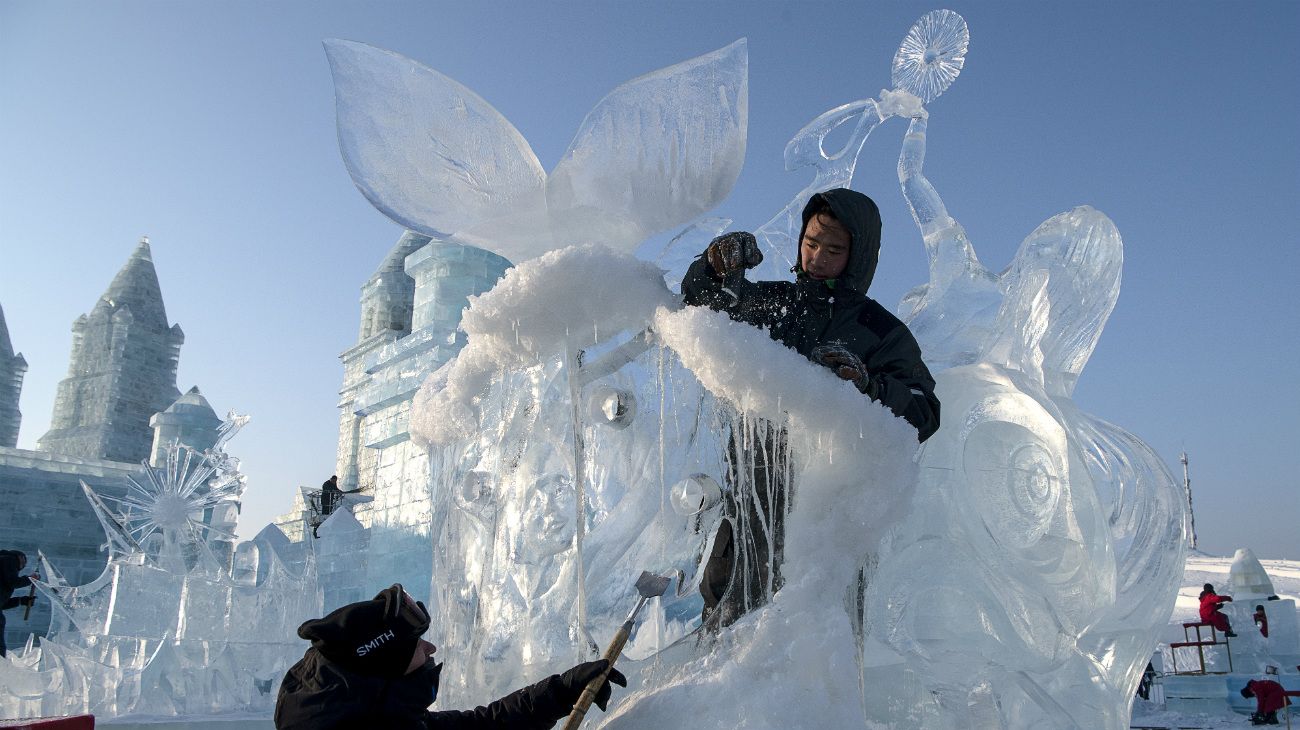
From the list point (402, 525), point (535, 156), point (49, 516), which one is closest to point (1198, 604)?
point (402, 525)

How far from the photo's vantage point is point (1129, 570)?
8.11ft

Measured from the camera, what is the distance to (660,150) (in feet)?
7.27

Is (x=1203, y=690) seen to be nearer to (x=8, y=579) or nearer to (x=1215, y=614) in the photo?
(x=1215, y=614)

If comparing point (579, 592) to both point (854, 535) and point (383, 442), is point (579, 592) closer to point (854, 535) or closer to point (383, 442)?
point (854, 535)

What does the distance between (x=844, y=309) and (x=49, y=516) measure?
48.9ft

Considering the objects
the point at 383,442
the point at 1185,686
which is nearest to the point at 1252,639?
the point at 1185,686

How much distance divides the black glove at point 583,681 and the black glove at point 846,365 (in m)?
0.70

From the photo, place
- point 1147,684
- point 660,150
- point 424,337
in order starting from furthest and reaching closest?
point 1147,684 → point 424,337 → point 660,150

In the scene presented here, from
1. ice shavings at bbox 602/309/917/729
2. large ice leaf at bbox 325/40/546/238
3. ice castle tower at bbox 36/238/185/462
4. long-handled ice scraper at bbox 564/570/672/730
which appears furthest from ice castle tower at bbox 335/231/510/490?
ice castle tower at bbox 36/238/185/462

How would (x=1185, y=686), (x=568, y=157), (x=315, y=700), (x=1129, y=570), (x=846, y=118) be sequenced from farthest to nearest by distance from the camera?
(x=1185, y=686)
(x=846, y=118)
(x=1129, y=570)
(x=568, y=157)
(x=315, y=700)

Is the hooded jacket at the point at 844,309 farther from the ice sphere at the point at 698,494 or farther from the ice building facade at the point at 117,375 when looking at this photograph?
the ice building facade at the point at 117,375

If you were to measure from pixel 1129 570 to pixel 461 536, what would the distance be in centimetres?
175

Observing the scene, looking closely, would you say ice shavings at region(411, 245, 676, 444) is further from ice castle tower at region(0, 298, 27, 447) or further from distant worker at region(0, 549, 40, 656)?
ice castle tower at region(0, 298, 27, 447)

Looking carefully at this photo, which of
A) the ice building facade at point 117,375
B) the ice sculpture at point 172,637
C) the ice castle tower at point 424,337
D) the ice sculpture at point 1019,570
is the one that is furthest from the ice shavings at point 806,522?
the ice building facade at point 117,375
